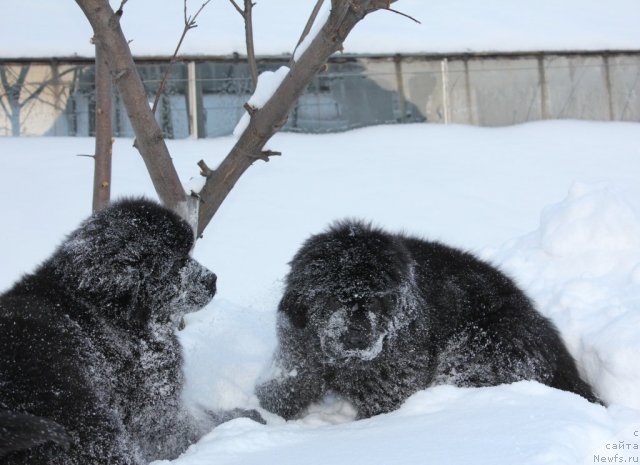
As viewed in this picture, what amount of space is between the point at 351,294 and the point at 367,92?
901 cm

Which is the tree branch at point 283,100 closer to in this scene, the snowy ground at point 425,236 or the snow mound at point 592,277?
the snowy ground at point 425,236

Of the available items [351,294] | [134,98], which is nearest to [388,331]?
[351,294]

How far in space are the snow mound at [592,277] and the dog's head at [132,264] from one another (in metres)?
2.43

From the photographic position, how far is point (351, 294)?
4.13 meters

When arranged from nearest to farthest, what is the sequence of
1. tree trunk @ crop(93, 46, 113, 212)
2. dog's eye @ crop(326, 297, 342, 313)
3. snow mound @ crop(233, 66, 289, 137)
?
dog's eye @ crop(326, 297, 342, 313)
snow mound @ crop(233, 66, 289, 137)
tree trunk @ crop(93, 46, 113, 212)

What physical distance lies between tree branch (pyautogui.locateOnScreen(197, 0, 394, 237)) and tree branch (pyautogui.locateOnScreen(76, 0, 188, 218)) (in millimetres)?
253

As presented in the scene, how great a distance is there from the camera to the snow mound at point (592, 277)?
4.32 m

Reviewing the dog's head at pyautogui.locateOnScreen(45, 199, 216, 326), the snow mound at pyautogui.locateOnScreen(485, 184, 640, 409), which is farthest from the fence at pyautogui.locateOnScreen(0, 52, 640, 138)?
the dog's head at pyautogui.locateOnScreen(45, 199, 216, 326)

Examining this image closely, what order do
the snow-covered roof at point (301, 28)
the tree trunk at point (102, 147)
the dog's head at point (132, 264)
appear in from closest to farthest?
1. the dog's head at point (132, 264)
2. the tree trunk at point (102, 147)
3. the snow-covered roof at point (301, 28)

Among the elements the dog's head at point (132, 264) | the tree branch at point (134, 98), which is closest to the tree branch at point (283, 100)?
the tree branch at point (134, 98)

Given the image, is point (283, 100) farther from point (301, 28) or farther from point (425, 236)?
point (301, 28)

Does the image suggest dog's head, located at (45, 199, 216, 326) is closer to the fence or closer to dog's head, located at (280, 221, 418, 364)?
dog's head, located at (280, 221, 418, 364)

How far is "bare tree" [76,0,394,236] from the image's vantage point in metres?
4.18

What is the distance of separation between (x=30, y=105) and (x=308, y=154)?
4452mm
